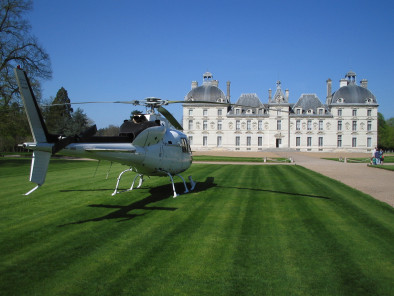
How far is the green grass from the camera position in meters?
4.72

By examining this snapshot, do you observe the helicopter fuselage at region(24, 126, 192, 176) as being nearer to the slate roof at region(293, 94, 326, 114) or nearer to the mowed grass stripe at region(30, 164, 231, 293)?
the mowed grass stripe at region(30, 164, 231, 293)

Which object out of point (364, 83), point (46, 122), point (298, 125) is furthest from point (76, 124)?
point (364, 83)

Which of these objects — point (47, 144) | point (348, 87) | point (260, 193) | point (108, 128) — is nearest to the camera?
point (47, 144)

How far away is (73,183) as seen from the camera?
48.4ft

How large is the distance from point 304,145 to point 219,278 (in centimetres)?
7647

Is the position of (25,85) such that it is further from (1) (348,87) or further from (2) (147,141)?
(1) (348,87)

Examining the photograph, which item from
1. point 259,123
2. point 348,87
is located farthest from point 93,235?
point 348,87

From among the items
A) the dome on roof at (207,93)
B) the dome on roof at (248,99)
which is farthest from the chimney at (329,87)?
the dome on roof at (207,93)

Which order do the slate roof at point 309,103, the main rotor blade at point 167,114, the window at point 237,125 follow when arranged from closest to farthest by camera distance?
Result: the main rotor blade at point 167,114, the slate roof at point 309,103, the window at point 237,125

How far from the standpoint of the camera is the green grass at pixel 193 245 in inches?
186

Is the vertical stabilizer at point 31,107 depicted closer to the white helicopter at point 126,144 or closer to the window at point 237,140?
the white helicopter at point 126,144

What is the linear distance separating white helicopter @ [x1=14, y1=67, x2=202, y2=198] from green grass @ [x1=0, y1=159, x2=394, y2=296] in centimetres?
135

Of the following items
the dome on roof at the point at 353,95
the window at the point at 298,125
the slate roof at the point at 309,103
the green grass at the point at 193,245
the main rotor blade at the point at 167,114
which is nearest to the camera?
the green grass at the point at 193,245

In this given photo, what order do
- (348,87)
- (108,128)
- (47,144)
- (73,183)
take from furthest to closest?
(108,128)
(348,87)
(73,183)
(47,144)
